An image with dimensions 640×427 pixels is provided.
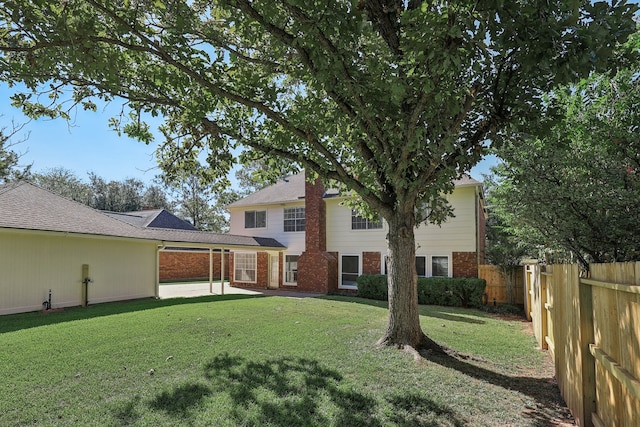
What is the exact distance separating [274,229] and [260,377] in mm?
16142

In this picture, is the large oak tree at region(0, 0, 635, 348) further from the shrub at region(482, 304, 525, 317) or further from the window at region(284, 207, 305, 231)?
the window at region(284, 207, 305, 231)

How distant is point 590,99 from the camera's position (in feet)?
22.1

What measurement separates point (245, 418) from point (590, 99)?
Answer: 24.9ft

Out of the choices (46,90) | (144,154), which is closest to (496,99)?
(144,154)

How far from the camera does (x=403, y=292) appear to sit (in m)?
6.59

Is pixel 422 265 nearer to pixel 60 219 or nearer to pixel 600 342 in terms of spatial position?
pixel 600 342

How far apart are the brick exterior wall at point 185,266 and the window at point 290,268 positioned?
355 inches

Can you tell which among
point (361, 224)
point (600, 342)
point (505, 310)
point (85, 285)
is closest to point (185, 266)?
point (85, 285)

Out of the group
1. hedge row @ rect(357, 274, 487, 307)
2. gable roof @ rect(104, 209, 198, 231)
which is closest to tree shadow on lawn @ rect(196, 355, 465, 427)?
hedge row @ rect(357, 274, 487, 307)

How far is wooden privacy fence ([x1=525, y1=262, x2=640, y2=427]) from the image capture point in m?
2.45

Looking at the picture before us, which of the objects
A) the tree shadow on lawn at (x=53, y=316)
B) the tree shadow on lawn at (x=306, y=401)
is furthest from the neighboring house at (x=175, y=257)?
the tree shadow on lawn at (x=306, y=401)

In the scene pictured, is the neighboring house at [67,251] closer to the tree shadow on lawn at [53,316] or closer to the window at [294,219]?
the tree shadow on lawn at [53,316]

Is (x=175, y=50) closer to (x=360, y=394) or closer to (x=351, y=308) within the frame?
(x=360, y=394)

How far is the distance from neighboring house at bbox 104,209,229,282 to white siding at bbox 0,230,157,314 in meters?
10.3
